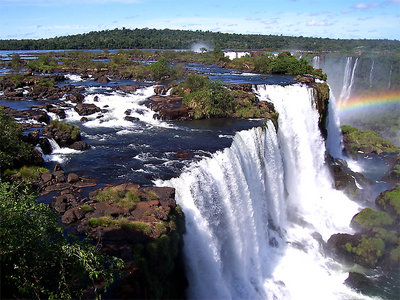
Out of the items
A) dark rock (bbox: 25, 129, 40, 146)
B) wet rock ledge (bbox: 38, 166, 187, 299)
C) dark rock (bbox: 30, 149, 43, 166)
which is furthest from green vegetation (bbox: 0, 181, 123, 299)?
dark rock (bbox: 25, 129, 40, 146)

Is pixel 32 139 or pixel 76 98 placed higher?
pixel 76 98

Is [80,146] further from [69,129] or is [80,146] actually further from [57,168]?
[57,168]

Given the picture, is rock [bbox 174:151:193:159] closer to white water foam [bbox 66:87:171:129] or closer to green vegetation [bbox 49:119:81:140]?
white water foam [bbox 66:87:171:129]

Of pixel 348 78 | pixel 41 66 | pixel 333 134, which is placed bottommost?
pixel 333 134

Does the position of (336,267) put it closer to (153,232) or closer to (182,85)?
(153,232)

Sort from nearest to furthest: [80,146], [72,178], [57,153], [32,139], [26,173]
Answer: [72,178] < [26,173] < [32,139] < [57,153] < [80,146]

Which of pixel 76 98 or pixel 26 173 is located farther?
pixel 76 98

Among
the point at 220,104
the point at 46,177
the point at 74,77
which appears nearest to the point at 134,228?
the point at 46,177

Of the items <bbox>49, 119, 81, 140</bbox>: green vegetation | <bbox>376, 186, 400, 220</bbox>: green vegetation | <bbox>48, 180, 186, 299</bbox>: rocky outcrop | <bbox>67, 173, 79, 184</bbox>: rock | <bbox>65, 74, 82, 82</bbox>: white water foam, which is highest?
<bbox>65, 74, 82, 82</bbox>: white water foam
